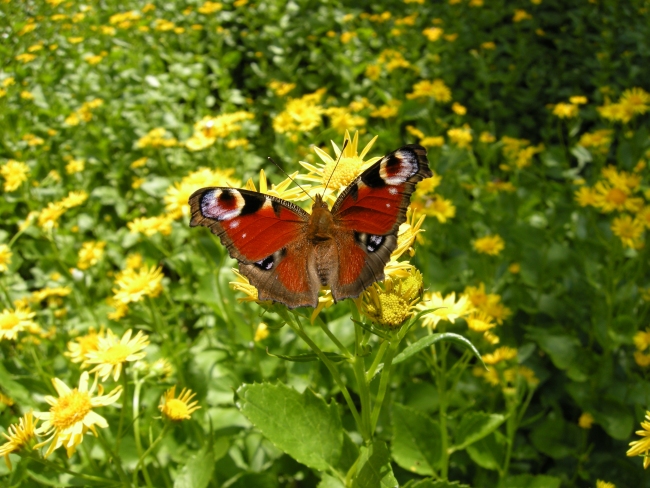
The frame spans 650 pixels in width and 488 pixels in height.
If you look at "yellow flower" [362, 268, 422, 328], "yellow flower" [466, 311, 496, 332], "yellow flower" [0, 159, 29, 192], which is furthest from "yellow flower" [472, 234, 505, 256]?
"yellow flower" [0, 159, 29, 192]

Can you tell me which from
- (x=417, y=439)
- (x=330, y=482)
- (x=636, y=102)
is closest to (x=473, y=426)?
(x=417, y=439)

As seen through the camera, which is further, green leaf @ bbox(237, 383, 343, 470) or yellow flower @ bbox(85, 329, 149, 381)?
yellow flower @ bbox(85, 329, 149, 381)

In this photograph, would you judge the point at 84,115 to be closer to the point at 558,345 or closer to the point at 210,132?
A: the point at 210,132

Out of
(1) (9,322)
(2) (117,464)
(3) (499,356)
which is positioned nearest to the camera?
(2) (117,464)

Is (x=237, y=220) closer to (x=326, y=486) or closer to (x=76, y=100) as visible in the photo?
(x=326, y=486)

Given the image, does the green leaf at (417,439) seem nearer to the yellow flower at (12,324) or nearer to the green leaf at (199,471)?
the green leaf at (199,471)

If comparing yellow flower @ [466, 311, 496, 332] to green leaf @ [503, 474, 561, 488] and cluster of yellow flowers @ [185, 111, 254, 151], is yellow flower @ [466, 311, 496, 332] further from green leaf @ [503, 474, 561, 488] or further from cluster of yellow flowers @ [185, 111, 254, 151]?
cluster of yellow flowers @ [185, 111, 254, 151]

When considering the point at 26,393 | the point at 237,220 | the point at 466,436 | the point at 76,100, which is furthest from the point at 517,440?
the point at 76,100
